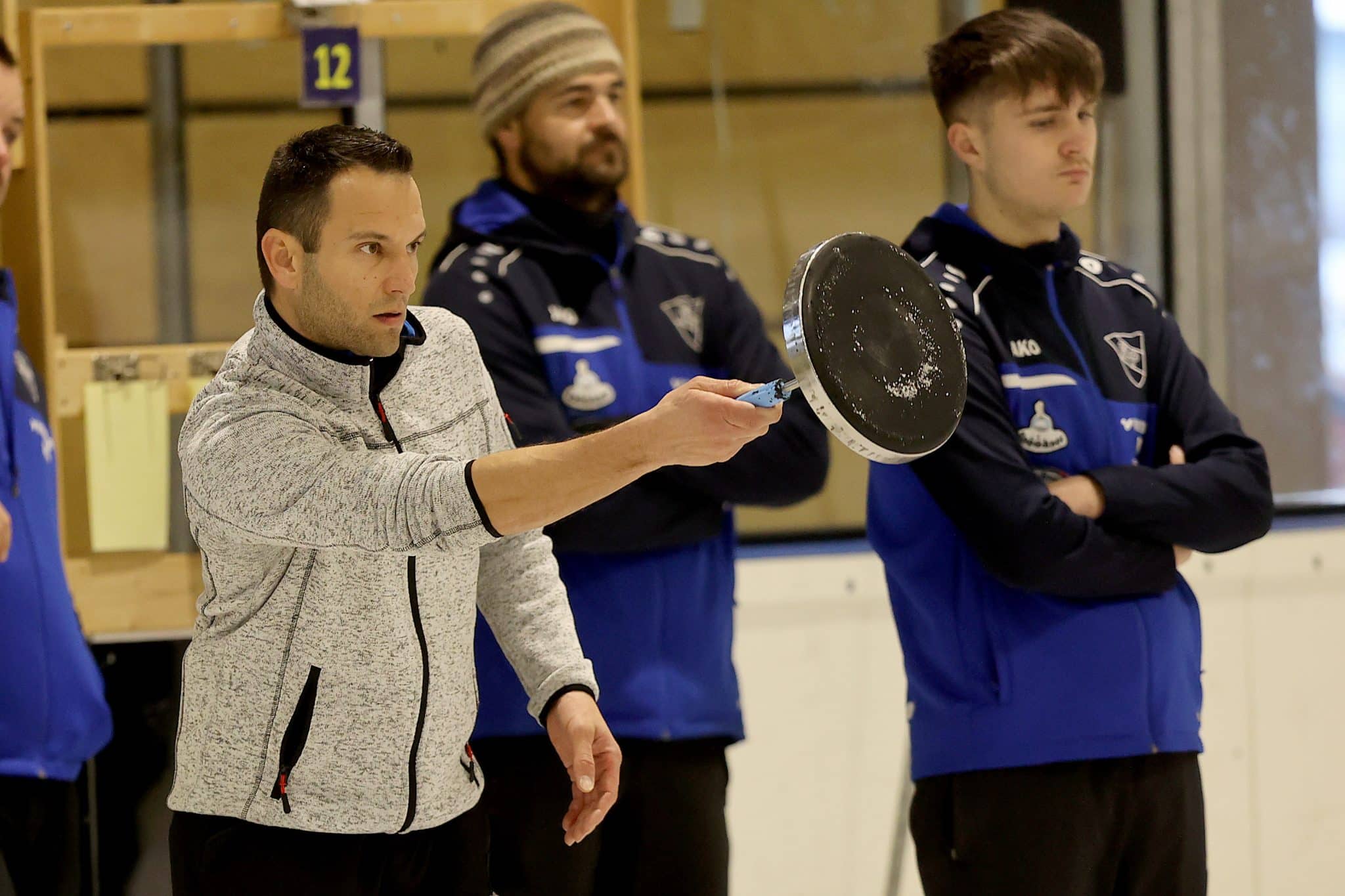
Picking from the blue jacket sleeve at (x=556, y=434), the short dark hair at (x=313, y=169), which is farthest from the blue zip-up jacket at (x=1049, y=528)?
the short dark hair at (x=313, y=169)

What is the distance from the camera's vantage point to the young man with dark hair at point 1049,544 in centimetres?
222

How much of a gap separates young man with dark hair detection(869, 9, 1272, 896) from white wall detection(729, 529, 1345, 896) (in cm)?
126

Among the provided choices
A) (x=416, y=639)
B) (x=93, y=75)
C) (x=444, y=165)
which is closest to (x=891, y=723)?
(x=444, y=165)

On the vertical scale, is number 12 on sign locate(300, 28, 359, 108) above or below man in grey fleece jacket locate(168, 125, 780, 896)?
above

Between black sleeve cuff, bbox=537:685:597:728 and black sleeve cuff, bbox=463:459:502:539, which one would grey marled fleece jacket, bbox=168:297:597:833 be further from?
black sleeve cuff, bbox=537:685:597:728

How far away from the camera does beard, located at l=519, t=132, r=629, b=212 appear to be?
2.72 m

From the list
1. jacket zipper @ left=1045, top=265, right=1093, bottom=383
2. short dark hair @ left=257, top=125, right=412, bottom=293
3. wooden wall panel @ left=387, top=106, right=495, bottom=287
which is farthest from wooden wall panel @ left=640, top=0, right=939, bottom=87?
short dark hair @ left=257, top=125, right=412, bottom=293

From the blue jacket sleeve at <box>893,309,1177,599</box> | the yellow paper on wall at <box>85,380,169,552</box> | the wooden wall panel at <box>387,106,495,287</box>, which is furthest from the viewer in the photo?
the wooden wall panel at <box>387,106,495,287</box>

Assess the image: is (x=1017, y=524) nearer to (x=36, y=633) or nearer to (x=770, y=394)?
(x=770, y=394)

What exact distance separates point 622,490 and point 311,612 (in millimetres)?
834

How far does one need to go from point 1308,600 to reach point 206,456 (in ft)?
9.86

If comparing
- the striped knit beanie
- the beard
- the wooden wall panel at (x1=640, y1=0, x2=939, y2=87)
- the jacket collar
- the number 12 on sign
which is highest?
the wooden wall panel at (x1=640, y1=0, x2=939, y2=87)

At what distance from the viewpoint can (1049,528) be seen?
7.10ft

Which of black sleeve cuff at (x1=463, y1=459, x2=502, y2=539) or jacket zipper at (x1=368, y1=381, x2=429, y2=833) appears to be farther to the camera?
jacket zipper at (x1=368, y1=381, x2=429, y2=833)
